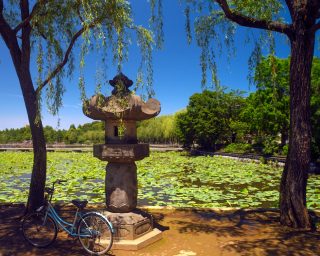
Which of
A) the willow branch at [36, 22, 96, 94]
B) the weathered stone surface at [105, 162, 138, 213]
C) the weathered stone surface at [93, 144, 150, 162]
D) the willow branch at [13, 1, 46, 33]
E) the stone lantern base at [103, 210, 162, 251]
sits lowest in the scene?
the stone lantern base at [103, 210, 162, 251]

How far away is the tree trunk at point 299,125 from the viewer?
202 inches

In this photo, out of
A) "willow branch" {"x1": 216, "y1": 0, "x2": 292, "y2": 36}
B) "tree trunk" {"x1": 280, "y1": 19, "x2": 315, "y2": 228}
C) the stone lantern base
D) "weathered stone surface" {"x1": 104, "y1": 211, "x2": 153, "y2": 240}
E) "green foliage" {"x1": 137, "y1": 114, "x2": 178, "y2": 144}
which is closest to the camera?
the stone lantern base

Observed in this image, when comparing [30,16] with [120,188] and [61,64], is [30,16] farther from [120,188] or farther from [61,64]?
[120,188]

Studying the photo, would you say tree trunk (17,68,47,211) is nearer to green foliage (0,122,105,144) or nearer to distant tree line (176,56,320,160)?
distant tree line (176,56,320,160)

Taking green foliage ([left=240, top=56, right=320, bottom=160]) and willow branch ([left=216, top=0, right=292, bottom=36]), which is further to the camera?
green foliage ([left=240, top=56, right=320, bottom=160])

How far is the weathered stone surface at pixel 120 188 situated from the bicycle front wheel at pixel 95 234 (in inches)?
17.4

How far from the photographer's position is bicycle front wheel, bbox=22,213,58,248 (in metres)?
4.48

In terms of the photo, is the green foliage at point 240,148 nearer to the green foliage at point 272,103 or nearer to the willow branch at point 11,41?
the green foliage at point 272,103

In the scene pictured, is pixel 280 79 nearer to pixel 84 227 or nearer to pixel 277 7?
pixel 277 7

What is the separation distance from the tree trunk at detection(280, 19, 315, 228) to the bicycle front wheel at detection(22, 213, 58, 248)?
3.82 metres

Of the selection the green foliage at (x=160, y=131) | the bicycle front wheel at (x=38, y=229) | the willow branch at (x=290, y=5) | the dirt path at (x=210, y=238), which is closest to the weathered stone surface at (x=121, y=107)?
the bicycle front wheel at (x=38, y=229)

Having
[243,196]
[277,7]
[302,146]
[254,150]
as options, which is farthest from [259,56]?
[254,150]

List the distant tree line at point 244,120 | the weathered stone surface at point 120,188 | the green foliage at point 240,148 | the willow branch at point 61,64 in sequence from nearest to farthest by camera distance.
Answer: the weathered stone surface at point 120,188 → the willow branch at point 61,64 → the distant tree line at point 244,120 → the green foliage at point 240,148

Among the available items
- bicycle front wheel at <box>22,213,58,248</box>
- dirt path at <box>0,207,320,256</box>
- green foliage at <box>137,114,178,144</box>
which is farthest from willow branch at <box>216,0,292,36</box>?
green foliage at <box>137,114,178,144</box>
